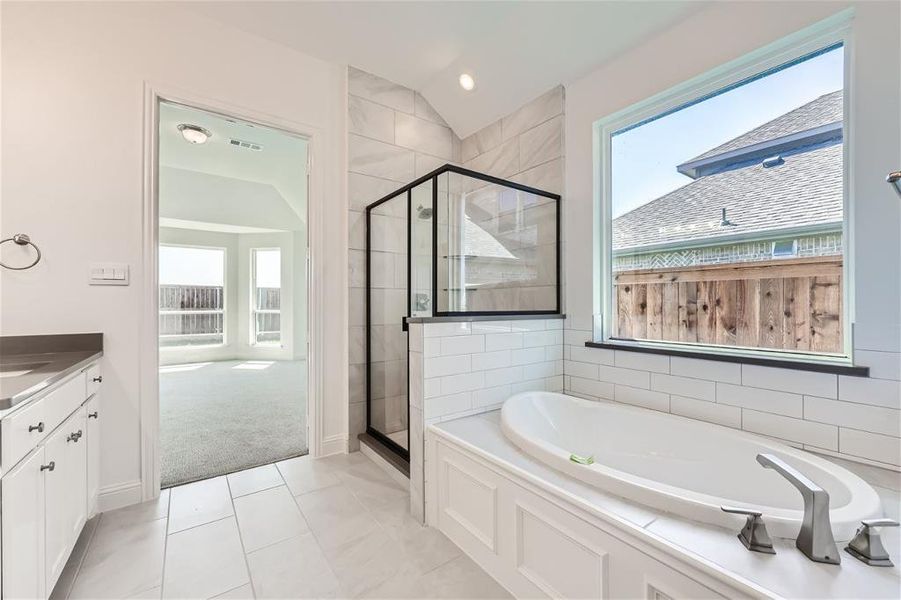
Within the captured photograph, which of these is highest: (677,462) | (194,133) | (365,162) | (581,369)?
(194,133)

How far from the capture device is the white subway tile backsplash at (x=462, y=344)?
1.85 meters

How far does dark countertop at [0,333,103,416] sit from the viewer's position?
1.09m

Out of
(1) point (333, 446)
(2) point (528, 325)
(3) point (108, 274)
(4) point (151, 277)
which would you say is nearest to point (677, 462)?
(2) point (528, 325)

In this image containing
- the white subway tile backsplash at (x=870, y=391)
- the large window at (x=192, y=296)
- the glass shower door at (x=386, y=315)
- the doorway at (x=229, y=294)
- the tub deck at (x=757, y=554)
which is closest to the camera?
the tub deck at (x=757, y=554)

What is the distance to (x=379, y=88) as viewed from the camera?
2.84 meters

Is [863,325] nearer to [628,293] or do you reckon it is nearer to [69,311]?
[628,293]

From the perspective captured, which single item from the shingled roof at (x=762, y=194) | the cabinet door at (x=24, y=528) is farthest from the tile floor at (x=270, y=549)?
the shingled roof at (x=762, y=194)

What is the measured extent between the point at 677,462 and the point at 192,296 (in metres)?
7.41

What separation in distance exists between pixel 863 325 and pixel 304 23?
3309 millimetres

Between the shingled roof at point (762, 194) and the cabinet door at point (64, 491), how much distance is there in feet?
9.46

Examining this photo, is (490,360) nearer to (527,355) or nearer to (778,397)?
(527,355)

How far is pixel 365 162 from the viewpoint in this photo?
2.76 meters

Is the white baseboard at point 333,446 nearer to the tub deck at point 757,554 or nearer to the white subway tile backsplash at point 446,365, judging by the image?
the white subway tile backsplash at point 446,365

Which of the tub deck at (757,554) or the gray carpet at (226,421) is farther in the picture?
the gray carpet at (226,421)
